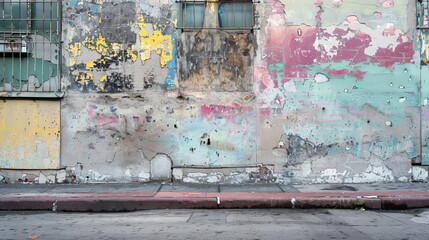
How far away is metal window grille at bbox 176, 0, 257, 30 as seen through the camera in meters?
9.98

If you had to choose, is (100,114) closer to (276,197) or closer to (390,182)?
(276,197)

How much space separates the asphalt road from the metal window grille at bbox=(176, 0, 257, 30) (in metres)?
4.30

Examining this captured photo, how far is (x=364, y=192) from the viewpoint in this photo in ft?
28.5

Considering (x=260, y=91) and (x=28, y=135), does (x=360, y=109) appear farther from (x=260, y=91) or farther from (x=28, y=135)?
(x=28, y=135)

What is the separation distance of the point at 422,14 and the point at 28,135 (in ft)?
29.8

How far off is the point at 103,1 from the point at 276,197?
5688mm

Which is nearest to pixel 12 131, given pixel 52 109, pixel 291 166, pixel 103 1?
pixel 52 109

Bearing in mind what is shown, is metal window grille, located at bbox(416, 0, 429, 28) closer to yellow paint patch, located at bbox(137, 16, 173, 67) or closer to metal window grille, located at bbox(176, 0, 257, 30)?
metal window grille, located at bbox(176, 0, 257, 30)

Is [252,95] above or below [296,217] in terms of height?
above

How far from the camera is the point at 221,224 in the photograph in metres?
6.56

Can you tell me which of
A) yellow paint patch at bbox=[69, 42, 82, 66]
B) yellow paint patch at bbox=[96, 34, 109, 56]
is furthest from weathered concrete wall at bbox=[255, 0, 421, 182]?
yellow paint patch at bbox=[69, 42, 82, 66]

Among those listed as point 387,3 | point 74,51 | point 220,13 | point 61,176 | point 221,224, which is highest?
point 387,3

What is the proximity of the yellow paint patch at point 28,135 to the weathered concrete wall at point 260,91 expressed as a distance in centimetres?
27

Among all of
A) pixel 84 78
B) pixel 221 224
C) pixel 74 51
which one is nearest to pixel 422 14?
pixel 221 224
